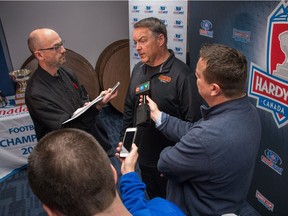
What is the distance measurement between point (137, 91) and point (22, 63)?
109 inches

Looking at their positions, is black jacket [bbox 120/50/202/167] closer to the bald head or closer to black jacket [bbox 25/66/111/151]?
black jacket [bbox 25/66/111/151]

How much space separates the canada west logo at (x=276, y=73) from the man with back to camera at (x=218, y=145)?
83cm

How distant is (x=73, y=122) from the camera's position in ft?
6.28

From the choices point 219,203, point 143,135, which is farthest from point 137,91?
point 219,203

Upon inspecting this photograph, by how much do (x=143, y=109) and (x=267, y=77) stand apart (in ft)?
3.44

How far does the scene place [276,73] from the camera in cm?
191

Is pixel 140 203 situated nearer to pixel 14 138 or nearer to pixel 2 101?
pixel 14 138

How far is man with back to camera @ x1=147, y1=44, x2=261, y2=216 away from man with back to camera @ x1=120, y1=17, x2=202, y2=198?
1.78 ft

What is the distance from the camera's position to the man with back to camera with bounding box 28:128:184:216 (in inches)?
28.0

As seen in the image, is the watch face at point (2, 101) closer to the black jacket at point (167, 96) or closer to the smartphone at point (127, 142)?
the black jacket at point (167, 96)

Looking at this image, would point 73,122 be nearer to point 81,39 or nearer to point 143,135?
point 143,135

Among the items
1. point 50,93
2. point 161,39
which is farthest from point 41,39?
point 161,39

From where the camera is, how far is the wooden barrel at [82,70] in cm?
387

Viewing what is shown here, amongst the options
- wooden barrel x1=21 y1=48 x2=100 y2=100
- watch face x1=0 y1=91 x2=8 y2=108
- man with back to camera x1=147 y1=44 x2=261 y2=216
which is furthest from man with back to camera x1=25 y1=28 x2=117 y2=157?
wooden barrel x1=21 y1=48 x2=100 y2=100
